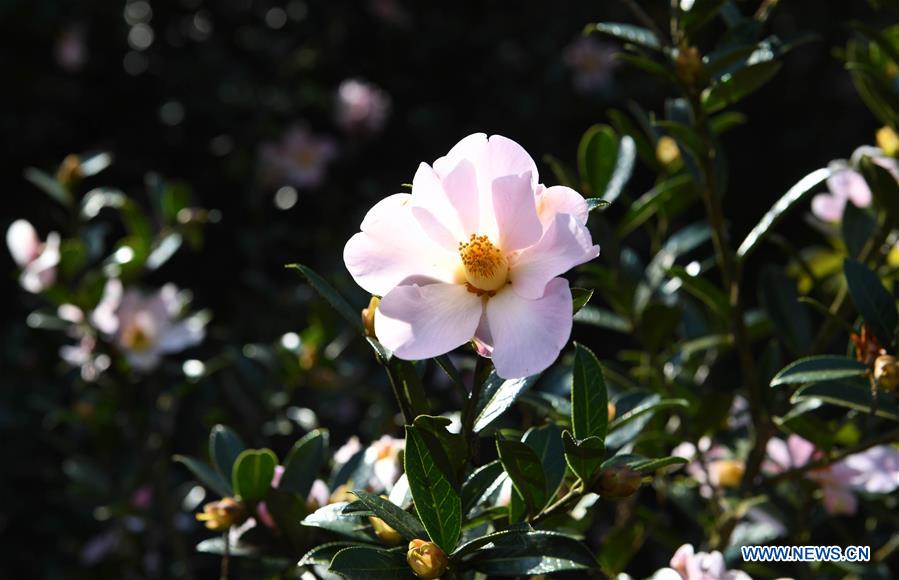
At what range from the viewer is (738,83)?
1002 millimetres

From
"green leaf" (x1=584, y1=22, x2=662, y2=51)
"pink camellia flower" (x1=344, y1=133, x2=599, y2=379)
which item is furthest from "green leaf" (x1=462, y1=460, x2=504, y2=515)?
"green leaf" (x1=584, y1=22, x2=662, y2=51)

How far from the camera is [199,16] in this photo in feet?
9.64

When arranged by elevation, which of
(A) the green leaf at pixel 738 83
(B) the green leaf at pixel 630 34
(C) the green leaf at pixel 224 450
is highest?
(B) the green leaf at pixel 630 34

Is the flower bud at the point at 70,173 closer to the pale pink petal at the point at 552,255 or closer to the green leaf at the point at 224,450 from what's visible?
the green leaf at the point at 224,450

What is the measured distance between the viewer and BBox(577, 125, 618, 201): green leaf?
4.09 feet

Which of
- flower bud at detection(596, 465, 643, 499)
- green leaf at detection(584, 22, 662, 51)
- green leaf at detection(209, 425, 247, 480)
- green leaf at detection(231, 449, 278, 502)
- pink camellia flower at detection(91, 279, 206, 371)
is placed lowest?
pink camellia flower at detection(91, 279, 206, 371)

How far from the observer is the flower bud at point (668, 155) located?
134cm

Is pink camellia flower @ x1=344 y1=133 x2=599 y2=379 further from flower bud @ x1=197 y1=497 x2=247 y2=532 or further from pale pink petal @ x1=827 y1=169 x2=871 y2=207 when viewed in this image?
pale pink petal @ x1=827 y1=169 x2=871 y2=207

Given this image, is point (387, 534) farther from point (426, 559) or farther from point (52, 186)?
point (52, 186)

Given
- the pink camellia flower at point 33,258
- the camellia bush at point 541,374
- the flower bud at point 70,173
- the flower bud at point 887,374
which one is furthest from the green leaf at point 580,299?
the flower bud at point 70,173

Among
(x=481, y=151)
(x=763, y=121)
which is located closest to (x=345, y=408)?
(x=481, y=151)

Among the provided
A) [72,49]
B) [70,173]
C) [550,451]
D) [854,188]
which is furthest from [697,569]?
[72,49]

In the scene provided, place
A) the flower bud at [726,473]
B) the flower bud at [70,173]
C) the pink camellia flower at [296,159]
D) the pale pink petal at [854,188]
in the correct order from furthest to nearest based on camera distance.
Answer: the pink camellia flower at [296,159], the flower bud at [70,173], the pale pink petal at [854,188], the flower bud at [726,473]

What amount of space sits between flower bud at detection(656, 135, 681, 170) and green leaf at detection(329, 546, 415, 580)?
2.56ft
